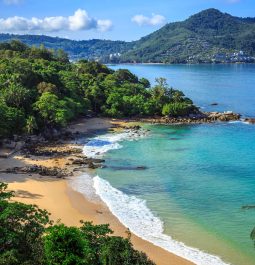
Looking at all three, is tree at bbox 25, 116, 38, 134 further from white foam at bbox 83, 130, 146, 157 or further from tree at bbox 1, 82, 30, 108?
white foam at bbox 83, 130, 146, 157

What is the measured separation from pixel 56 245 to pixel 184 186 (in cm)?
2703

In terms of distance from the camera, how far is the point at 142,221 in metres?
33.4

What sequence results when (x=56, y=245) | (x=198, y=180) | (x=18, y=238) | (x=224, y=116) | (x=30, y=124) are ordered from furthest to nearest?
1. (x=224, y=116)
2. (x=30, y=124)
3. (x=198, y=180)
4. (x=18, y=238)
5. (x=56, y=245)

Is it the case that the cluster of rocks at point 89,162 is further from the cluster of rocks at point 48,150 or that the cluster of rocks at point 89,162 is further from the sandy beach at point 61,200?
the cluster of rocks at point 48,150

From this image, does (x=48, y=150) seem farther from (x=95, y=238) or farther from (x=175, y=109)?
(x=95, y=238)

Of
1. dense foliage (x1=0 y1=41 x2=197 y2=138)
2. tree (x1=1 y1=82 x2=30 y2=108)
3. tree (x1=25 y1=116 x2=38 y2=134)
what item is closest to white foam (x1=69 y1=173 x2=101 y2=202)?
dense foliage (x1=0 y1=41 x2=197 y2=138)

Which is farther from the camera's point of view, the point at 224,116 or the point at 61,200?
the point at 224,116

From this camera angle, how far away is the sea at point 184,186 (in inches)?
1180

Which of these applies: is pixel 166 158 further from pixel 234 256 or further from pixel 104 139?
pixel 234 256

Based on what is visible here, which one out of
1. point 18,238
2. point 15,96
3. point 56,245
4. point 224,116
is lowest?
point 224,116

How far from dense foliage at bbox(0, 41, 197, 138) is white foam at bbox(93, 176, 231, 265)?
1911cm

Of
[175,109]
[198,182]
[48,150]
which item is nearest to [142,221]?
[198,182]

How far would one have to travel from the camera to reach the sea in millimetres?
29984

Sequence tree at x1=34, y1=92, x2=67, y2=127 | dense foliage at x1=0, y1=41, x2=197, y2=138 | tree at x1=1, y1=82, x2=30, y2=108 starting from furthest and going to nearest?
tree at x1=34, y1=92, x2=67, y2=127 < tree at x1=1, y1=82, x2=30, y2=108 < dense foliage at x1=0, y1=41, x2=197, y2=138
